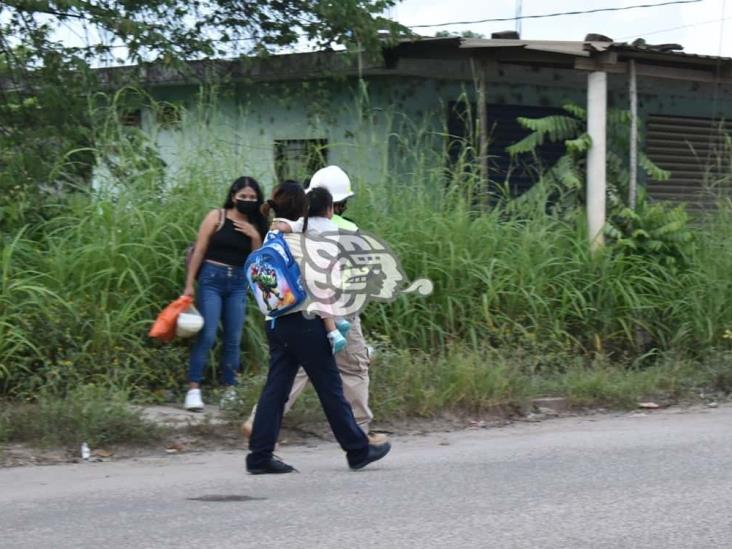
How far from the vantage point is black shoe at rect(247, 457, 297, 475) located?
260 inches

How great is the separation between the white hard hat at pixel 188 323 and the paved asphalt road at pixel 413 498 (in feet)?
4.23

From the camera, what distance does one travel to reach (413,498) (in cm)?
598

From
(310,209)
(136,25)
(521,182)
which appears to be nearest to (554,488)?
(310,209)

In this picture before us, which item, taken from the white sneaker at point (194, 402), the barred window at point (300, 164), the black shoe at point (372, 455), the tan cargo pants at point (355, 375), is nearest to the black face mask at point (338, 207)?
the tan cargo pants at point (355, 375)

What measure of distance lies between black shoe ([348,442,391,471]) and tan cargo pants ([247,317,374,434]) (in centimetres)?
28

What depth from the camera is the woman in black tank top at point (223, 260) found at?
860cm

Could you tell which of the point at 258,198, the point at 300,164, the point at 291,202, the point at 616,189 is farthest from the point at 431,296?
the point at 291,202

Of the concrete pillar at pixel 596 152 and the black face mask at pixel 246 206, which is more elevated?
the concrete pillar at pixel 596 152

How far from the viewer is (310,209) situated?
6586mm

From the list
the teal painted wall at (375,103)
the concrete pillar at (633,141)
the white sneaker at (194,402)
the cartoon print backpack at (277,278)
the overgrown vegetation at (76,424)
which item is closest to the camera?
the cartoon print backpack at (277,278)

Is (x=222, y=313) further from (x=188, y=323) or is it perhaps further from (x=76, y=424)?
(x=76, y=424)

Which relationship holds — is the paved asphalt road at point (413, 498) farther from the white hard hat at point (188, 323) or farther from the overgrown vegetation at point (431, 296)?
the white hard hat at point (188, 323)

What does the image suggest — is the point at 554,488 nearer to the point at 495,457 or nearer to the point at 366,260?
the point at 495,457

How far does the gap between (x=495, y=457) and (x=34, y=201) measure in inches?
197
